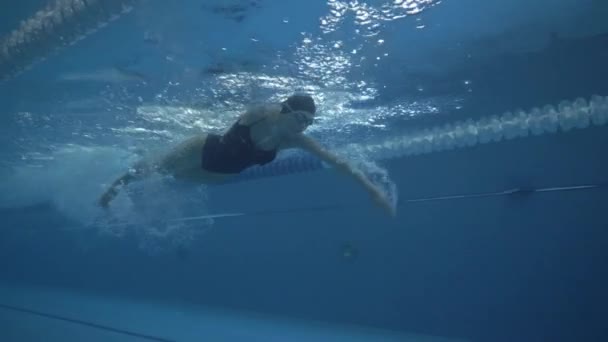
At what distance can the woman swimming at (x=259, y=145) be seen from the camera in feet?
17.0

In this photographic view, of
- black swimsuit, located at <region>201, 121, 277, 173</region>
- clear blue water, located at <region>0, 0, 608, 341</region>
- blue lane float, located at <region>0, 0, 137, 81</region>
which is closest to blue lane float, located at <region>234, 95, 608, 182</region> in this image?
clear blue water, located at <region>0, 0, 608, 341</region>

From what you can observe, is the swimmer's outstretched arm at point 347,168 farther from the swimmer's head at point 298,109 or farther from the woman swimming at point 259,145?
the swimmer's head at point 298,109

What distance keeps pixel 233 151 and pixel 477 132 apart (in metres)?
5.91

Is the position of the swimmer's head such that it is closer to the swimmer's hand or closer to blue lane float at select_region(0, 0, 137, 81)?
the swimmer's hand

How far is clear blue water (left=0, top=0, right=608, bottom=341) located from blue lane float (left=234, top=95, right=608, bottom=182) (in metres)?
0.03

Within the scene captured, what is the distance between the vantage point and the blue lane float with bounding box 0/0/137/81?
472 centimetres

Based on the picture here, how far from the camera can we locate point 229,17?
5602 mm

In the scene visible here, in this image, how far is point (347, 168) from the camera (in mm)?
5270

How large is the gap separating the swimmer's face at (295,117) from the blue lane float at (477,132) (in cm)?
532

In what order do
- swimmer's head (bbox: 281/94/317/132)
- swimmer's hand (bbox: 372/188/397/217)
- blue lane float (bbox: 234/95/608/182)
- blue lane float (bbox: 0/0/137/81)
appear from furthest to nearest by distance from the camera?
blue lane float (bbox: 234/95/608/182) < swimmer's head (bbox: 281/94/317/132) < swimmer's hand (bbox: 372/188/397/217) < blue lane float (bbox: 0/0/137/81)

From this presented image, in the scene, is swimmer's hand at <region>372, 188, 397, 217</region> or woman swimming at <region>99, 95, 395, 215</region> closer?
swimmer's hand at <region>372, 188, 397, 217</region>

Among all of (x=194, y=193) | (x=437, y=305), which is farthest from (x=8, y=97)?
(x=437, y=305)

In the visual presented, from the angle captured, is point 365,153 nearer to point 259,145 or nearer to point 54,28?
point 259,145

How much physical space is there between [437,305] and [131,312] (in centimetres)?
825
